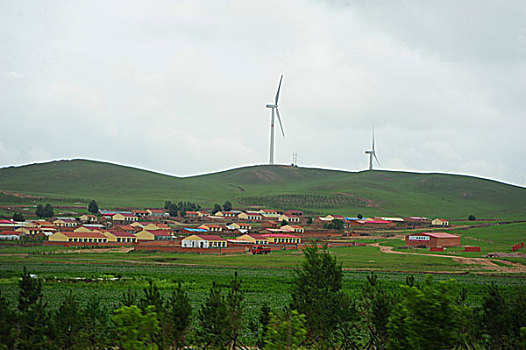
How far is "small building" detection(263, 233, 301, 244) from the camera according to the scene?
297 ft

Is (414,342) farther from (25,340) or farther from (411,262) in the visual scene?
(411,262)

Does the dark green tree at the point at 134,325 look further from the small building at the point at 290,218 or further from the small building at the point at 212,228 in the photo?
the small building at the point at 290,218

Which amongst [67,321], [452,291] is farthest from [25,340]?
[452,291]

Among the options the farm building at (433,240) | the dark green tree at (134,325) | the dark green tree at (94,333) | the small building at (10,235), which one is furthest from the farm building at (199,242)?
the dark green tree at (134,325)

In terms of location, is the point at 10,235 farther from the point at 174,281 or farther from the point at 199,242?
the point at 174,281

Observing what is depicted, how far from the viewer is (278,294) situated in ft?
137

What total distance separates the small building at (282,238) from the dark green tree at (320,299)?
63798 millimetres

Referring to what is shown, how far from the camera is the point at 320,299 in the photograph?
75.5ft

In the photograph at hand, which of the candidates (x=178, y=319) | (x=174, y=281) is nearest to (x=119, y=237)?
(x=174, y=281)

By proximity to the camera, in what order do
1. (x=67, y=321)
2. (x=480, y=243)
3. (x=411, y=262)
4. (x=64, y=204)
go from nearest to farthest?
(x=67, y=321) < (x=411, y=262) < (x=480, y=243) < (x=64, y=204)

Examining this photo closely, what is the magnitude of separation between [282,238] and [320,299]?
68.5m

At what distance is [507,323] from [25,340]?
56.0ft

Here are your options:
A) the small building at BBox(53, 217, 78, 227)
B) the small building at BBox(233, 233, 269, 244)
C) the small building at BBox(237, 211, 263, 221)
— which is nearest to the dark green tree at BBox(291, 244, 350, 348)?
the small building at BBox(233, 233, 269, 244)

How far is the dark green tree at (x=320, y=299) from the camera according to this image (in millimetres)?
21516
